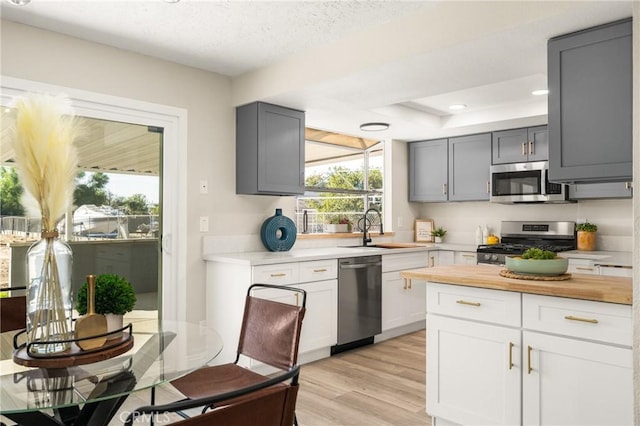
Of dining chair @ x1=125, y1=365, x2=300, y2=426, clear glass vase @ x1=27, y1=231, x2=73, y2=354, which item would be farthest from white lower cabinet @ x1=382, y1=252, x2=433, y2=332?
dining chair @ x1=125, y1=365, x2=300, y2=426

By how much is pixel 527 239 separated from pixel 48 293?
187 inches

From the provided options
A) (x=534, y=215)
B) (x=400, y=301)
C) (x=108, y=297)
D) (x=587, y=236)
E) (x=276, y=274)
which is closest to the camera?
(x=108, y=297)

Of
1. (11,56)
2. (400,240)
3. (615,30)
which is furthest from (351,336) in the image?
(11,56)

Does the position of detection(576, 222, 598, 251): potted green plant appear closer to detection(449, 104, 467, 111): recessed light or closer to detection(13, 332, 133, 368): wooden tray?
detection(449, 104, 467, 111): recessed light

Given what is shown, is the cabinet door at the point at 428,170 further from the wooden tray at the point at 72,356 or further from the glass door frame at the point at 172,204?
the wooden tray at the point at 72,356

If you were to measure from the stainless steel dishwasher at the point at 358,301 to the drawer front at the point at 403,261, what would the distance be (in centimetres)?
10

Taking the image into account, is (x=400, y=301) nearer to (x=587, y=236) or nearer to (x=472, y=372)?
(x=587, y=236)

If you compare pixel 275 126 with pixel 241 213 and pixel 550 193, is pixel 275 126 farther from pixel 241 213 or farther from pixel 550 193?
pixel 550 193

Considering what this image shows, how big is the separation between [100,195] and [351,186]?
290 centimetres

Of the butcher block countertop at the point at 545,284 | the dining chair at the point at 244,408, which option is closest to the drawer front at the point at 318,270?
the butcher block countertop at the point at 545,284

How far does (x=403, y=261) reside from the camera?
473 cm

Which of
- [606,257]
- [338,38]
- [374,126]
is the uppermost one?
[338,38]

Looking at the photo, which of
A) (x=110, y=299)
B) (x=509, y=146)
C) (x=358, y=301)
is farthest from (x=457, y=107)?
(x=110, y=299)

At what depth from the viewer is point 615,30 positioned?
2.35 meters
